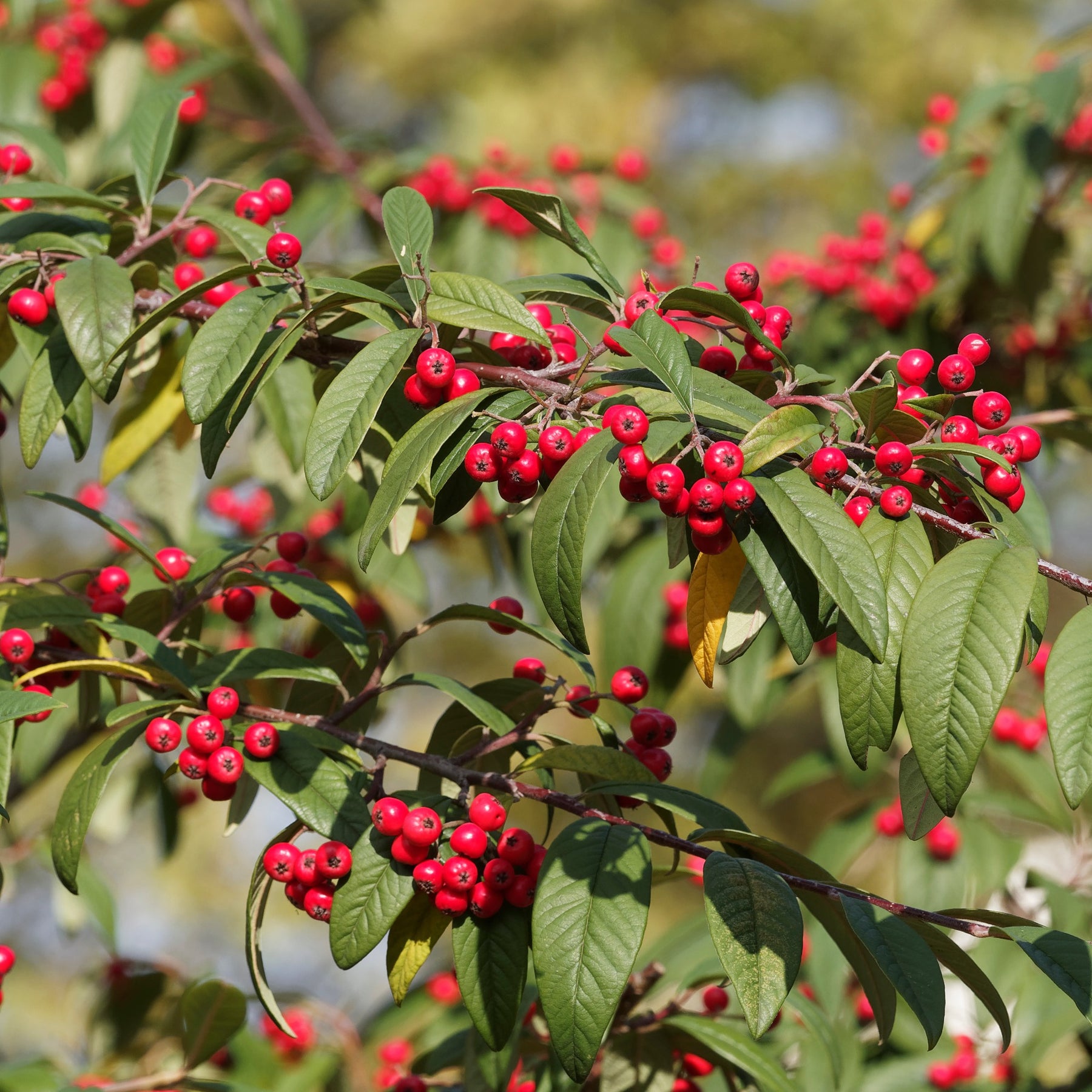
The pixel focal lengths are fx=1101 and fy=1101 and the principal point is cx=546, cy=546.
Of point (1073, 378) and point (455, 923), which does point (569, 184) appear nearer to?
point (1073, 378)

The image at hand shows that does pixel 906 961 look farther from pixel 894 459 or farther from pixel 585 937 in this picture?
pixel 894 459

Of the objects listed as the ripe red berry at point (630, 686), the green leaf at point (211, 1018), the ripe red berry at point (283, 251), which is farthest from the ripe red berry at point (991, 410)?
the green leaf at point (211, 1018)

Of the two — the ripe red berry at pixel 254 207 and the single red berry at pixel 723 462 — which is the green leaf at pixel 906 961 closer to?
the single red berry at pixel 723 462


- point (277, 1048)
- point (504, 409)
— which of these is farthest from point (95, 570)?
point (277, 1048)

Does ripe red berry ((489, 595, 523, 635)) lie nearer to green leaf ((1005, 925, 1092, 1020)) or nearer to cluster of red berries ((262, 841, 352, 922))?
cluster of red berries ((262, 841, 352, 922))

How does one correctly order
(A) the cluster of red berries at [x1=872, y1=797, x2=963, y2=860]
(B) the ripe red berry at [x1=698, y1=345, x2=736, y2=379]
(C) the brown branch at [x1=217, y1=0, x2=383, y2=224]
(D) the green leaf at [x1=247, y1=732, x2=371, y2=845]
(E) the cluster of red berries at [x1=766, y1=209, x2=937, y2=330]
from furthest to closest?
(E) the cluster of red berries at [x1=766, y1=209, x2=937, y2=330], (C) the brown branch at [x1=217, y1=0, x2=383, y2=224], (A) the cluster of red berries at [x1=872, y1=797, x2=963, y2=860], (B) the ripe red berry at [x1=698, y1=345, x2=736, y2=379], (D) the green leaf at [x1=247, y1=732, x2=371, y2=845]

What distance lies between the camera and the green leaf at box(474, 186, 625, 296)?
42.6 inches

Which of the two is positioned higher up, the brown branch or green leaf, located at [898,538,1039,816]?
the brown branch

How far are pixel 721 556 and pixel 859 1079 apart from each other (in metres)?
1.16

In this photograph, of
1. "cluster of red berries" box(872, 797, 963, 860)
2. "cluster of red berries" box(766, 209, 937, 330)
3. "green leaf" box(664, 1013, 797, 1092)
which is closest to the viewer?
"green leaf" box(664, 1013, 797, 1092)

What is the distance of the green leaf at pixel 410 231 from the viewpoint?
1.10 metres

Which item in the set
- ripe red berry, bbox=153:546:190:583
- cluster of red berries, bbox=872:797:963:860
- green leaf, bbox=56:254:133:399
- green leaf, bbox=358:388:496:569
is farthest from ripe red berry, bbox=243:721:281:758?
cluster of red berries, bbox=872:797:963:860

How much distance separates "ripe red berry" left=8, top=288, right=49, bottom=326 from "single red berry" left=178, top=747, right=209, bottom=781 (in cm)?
51

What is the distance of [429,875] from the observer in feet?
3.25
